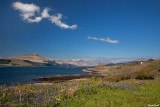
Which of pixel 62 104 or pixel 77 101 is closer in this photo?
pixel 62 104

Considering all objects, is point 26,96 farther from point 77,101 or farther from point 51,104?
point 77,101

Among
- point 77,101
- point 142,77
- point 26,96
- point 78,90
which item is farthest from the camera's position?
point 142,77

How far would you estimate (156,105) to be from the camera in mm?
6188

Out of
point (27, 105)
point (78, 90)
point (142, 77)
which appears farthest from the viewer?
point (142, 77)

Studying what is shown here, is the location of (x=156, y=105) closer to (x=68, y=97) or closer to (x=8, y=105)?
(x=68, y=97)

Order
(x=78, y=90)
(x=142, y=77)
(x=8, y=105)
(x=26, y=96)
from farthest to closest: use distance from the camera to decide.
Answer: (x=142, y=77)
(x=78, y=90)
(x=26, y=96)
(x=8, y=105)

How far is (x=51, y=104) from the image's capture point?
22.2 feet

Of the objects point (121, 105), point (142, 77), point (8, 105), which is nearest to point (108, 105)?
point (121, 105)

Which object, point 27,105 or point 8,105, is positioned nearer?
point 8,105

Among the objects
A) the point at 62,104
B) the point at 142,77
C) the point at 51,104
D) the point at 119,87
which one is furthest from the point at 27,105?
the point at 142,77

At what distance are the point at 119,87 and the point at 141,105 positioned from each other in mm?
4707

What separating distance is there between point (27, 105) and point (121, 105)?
4877 millimetres

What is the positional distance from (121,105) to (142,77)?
48.3 ft

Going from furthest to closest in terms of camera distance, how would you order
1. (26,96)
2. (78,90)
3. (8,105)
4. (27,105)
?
(78,90) < (26,96) < (27,105) < (8,105)
